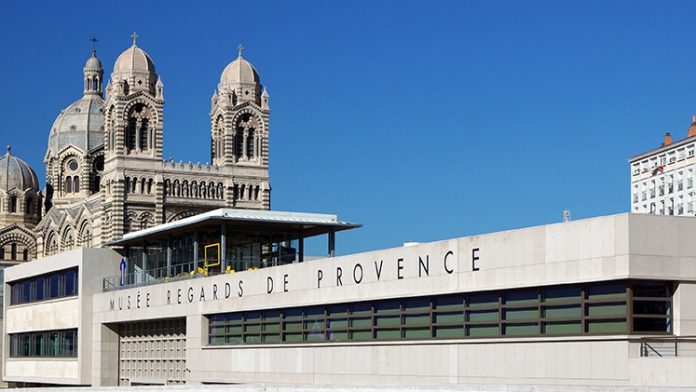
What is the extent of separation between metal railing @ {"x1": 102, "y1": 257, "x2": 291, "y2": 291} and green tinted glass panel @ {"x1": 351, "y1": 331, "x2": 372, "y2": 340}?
35.6 ft

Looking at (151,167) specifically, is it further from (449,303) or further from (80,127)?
(449,303)

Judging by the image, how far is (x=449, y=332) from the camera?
36844mm

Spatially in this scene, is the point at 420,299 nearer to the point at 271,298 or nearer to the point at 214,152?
the point at 271,298

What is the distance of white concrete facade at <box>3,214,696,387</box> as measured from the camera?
3106 cm

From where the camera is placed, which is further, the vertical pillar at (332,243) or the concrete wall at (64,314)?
the concrete wall at (64,314)

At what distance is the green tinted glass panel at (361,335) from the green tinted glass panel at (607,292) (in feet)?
33.3

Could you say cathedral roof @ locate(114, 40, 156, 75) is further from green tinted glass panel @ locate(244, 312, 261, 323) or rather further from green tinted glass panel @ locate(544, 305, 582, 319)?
green tinted glass panel @ locate(544, 305, 582, 319)

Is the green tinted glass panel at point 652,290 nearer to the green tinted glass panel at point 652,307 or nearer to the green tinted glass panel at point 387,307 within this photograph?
the green tinted glass panel at point 652,307

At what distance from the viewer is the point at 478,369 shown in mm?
35562

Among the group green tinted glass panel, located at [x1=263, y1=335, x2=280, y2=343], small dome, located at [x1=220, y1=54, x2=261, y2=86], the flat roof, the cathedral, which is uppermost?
small dome, located at [x1=220, y1=54, x2=261, y2=86]

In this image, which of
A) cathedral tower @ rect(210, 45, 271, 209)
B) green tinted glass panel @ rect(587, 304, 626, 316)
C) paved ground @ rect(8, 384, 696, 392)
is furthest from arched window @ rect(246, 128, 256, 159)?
green tinted glass panel @ rect(587, 304, 626, 316)

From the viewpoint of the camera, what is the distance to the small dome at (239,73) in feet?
487

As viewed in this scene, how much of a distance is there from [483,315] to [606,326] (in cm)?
476

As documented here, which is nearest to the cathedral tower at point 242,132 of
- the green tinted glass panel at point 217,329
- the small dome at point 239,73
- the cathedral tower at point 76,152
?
the small dome at point 239,73
